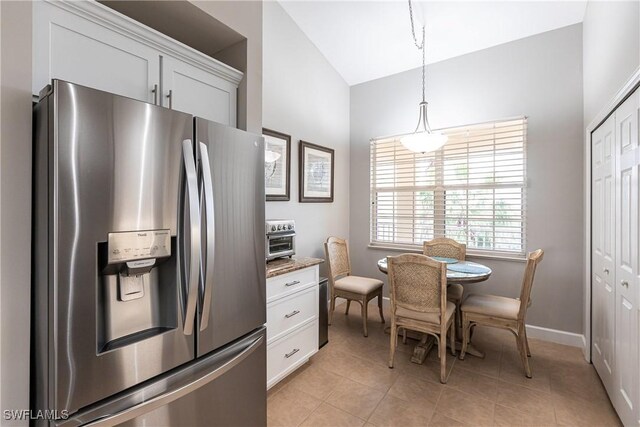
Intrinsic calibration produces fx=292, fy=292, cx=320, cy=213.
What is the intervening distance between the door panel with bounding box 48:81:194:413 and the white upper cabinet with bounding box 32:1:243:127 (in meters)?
0.34

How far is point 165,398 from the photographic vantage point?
110 centimetres

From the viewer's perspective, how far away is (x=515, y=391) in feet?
7.21

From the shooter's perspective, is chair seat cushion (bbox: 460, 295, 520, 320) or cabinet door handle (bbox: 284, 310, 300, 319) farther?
Answer: chair seat cushion (bbox: 460, 295, 520, 320)

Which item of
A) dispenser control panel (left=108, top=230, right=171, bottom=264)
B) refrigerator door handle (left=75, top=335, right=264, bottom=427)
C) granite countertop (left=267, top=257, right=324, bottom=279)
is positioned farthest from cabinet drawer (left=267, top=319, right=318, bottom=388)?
dispenser control panel (left=108, top=230, right=171, bottom=264)

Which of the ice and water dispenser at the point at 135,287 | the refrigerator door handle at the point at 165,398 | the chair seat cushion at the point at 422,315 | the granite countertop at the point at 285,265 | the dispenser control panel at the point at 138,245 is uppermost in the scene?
the dispenser control panel at the point at 138,245

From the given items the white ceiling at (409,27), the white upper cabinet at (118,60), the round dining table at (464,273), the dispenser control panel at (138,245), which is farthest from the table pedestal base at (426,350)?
the white ceiling at (409,27)

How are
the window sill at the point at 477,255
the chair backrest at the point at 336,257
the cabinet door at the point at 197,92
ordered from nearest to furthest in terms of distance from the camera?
the cabinet door at the point at 197,92 → the window sill at the point at 477,255 → the chair backrest at the point at 336,257

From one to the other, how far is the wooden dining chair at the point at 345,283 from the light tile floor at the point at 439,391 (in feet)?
1.71

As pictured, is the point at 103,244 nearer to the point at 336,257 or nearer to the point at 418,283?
the point at 418,283

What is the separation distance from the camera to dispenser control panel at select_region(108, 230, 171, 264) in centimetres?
100

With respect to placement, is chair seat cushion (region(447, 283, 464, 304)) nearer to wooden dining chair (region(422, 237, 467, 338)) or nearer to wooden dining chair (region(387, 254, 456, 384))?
wooden dining chair (region(422, 237, 467, 338))

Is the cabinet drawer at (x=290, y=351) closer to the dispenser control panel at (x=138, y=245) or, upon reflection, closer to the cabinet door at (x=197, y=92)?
the dispenser control panel at (x=138, y=245)

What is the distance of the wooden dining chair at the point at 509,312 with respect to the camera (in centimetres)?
233

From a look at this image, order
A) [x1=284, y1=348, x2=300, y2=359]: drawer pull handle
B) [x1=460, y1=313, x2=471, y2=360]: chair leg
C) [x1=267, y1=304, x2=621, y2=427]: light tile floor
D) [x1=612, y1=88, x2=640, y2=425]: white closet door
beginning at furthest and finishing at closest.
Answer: [x1=460, y1=313, x2=471, y2=360]: chair leg → [x1=284, y1=348, x2=300, y2=359]: drawer pull handle → [x1=267, y1=304, x2=621, y2=427]: light tile floor → [x1=612, y1=88, x2=640, y2=425]: white closet door
